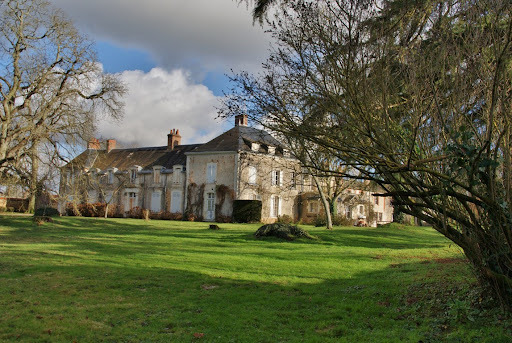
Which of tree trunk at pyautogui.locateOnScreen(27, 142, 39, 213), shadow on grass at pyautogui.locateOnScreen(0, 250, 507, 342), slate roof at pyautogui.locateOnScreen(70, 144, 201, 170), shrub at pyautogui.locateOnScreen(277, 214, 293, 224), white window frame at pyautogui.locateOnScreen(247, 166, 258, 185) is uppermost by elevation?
slate roof at pyautogui.locateOnScreen(70, 144, 201, 170)

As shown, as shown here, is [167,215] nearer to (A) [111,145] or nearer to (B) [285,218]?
(B) [285,218]

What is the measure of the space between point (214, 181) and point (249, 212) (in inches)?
199

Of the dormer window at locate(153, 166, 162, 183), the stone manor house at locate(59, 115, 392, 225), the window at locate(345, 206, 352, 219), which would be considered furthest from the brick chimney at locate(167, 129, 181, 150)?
the window at locate(345, 206, 352, 219)

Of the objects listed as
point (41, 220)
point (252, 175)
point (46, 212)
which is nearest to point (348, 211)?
point (252, 175)

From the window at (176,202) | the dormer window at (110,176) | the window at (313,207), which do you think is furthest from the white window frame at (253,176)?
the dormer window at (110,176)

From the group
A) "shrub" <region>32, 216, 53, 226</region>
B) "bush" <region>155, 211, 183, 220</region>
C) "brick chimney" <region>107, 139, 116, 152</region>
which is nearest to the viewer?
"shrub" <region>32, 216, 53, 226</region>

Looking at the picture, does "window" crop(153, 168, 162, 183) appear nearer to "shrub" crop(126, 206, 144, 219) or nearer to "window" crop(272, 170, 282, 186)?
"shrub" crop(126, 206, 144, 219)

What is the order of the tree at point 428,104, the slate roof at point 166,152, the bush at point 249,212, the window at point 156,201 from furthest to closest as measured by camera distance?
the window at point 156,201 < the slate roof at point 166,152 < the bush at point 249,212 < the tree at point 428,104

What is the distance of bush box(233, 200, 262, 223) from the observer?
107 ft

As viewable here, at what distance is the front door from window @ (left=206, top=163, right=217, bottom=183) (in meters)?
1.22

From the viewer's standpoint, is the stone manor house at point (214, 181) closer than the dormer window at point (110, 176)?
Yes

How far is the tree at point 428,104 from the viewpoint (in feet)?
16.9

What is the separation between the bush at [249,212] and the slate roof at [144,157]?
882 centimetres

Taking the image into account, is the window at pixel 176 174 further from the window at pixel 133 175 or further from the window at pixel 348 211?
the window at pixel 348 211
